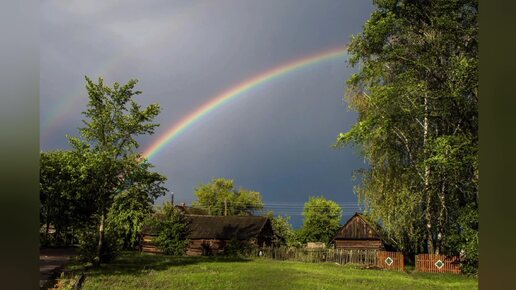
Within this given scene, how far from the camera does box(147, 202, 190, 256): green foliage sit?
87.7 feet

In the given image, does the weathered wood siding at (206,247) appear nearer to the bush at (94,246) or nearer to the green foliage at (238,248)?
the green foliage at (238,248)

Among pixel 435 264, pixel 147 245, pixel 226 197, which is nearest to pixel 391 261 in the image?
pixel 435 264

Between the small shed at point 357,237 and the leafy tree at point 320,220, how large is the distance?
19.6ft

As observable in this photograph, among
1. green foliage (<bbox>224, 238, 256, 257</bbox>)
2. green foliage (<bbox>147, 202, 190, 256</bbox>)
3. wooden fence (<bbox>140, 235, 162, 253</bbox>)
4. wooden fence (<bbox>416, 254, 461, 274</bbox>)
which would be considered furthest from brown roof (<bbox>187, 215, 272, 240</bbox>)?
wooden fence (<bbox>416, 254, 461, 274</bbox>)

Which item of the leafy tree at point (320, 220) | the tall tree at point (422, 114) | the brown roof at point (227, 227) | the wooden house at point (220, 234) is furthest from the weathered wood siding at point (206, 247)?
the tall tree at point (422, 114)

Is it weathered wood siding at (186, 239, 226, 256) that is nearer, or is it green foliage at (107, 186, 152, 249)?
green foliage at (107, 186, 152, 249)

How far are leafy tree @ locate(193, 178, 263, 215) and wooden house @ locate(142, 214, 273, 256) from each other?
45.3ft

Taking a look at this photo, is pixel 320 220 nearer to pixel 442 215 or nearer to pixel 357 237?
pixel 357 237

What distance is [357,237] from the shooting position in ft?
103

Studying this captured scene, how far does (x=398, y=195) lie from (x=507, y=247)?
53.5ft

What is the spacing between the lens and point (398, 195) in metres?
17.8

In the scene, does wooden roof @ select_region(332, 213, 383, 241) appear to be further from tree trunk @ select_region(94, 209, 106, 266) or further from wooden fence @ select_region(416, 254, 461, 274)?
tree trunk @ select_region(94, 209, 106, 266)

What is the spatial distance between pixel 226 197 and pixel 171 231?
68.5 ft

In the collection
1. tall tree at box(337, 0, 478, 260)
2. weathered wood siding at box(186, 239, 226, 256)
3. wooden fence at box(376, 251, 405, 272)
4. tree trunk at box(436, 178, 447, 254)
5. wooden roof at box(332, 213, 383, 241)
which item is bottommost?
weathered wood siding at box(186, 239, 226, 256)
